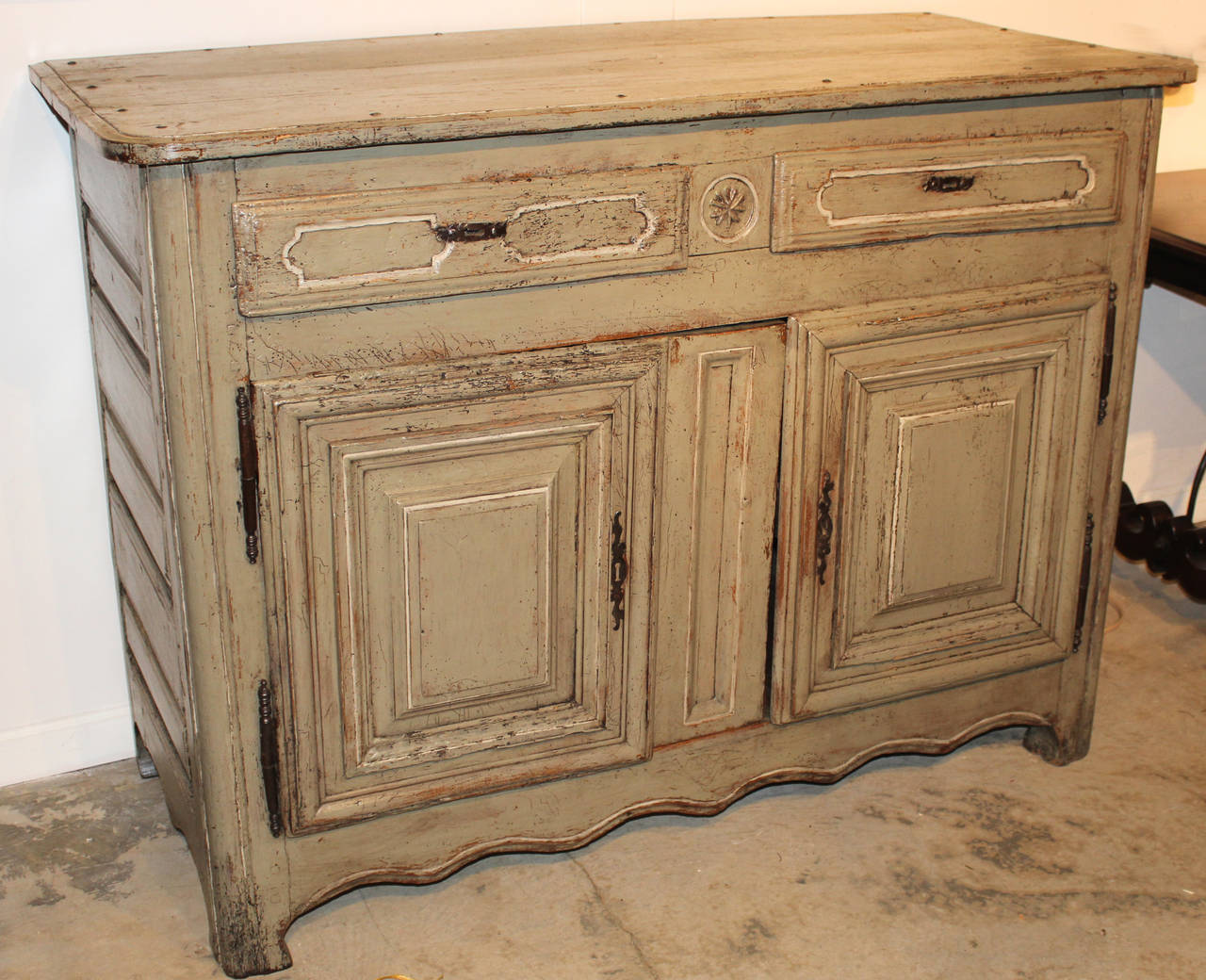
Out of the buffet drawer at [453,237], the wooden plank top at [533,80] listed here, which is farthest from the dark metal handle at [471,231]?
the wooden plank top at [533,80]

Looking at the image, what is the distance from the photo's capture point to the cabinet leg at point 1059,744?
7.53 ft

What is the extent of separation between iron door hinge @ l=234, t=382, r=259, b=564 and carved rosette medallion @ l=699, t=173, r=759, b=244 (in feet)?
1.93

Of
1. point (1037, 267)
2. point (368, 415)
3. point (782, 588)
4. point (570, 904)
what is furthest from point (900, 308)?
point (570, 904)

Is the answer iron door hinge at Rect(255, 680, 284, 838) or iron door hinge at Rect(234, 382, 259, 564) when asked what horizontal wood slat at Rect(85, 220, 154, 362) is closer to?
iron door hinge at Rect(234, 382, 259, 564)

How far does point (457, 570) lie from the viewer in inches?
70.3

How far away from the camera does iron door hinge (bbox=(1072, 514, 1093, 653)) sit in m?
2.15

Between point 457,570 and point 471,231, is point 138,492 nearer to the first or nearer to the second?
point 457,570

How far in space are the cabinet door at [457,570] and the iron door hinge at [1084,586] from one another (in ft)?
2.38

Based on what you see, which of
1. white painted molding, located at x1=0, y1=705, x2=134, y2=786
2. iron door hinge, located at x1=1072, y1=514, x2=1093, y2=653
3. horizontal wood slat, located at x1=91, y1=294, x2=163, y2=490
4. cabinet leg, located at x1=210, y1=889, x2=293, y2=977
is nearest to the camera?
horizontal wood slat, located at x1=91, y1=294, x2=163, y2=490

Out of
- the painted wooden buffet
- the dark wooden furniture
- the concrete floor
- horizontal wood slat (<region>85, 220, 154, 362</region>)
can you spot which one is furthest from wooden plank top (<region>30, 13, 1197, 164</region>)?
the concrete floor

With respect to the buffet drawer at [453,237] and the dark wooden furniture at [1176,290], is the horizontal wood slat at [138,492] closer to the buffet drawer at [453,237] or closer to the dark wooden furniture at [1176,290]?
the buffet drawer at [453,237]

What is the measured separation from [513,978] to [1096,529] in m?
1.09

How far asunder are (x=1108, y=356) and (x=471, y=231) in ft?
3.22

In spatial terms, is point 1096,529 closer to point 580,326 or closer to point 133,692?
point 580,326
